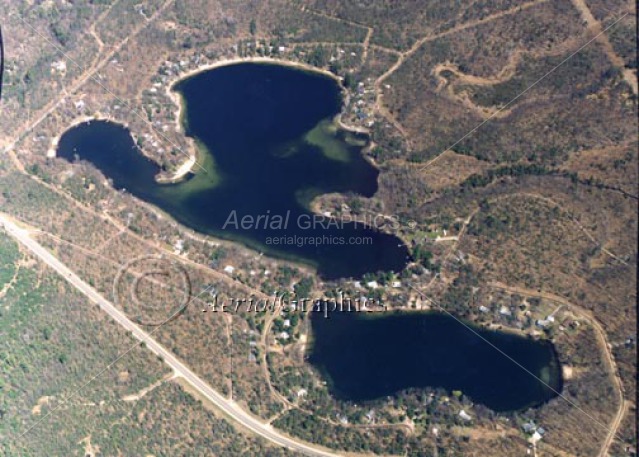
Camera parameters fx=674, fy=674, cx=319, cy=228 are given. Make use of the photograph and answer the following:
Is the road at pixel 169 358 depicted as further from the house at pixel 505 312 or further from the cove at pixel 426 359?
the house at pixel 505 312

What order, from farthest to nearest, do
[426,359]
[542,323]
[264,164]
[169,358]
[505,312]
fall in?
[264,164] < [505,312] < [542,323] < [426,359] < [169,358]

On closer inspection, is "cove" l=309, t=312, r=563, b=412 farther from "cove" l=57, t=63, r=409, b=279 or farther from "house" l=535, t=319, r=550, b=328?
"cove" l=57, t=63, r=409, b=279

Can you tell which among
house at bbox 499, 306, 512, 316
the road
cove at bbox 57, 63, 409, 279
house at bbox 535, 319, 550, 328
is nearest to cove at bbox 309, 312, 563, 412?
house at bbox 535, 319, 550, 328

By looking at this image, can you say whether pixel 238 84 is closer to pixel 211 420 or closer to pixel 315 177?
pixel 315 177

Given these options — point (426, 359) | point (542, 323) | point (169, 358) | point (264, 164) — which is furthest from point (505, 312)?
point (264, 164)

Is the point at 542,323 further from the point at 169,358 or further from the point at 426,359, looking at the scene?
the point at 169,358
